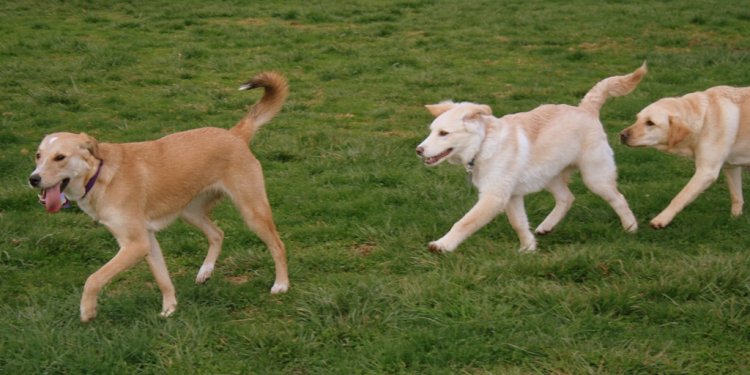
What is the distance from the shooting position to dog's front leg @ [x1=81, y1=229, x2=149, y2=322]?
15.2 ft

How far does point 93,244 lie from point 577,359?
3.97m

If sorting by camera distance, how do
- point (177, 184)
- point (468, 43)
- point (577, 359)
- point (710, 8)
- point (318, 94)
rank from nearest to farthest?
point (577, 359), point (177, 184), point (318, 94), point (468, 43), point (710, 8)

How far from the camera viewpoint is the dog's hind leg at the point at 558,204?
6.42 metres

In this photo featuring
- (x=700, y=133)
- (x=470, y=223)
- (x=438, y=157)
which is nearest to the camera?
(x=470, y=223)

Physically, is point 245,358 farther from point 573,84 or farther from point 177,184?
point 573,84

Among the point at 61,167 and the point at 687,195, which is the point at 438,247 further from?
the point at 61,167

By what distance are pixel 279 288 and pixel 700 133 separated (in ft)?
12.2

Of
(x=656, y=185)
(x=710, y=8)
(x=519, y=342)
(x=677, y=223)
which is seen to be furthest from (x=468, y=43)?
(x=519, y=342)

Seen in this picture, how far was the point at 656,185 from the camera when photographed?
291 inches

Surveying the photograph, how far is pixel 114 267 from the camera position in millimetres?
4766

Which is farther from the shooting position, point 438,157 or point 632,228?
point 632,228

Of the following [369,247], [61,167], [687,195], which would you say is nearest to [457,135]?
[369,247]

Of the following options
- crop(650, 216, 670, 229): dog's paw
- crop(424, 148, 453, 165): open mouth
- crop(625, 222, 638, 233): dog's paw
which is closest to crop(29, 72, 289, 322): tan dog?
crop(424, 148, 453, 165): open mouth

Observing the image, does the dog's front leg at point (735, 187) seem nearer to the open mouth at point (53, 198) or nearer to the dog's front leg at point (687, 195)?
the dog's front leg at point (687, 195)
